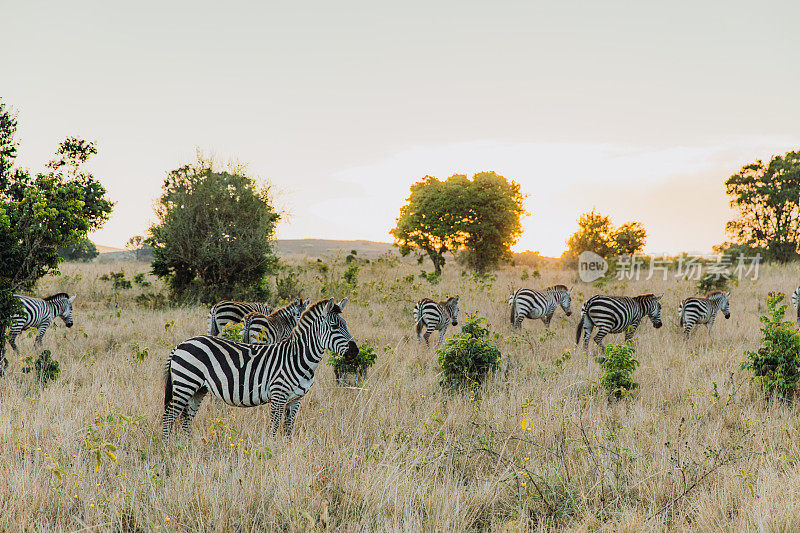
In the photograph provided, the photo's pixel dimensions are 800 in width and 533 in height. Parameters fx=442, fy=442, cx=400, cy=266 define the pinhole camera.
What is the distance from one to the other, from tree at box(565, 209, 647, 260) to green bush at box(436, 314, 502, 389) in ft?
88.8

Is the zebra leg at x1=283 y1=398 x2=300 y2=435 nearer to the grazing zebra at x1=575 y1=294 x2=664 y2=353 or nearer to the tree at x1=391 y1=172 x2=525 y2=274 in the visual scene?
the grazing zebra at x1=575 y1=294 x2=664 y2=353

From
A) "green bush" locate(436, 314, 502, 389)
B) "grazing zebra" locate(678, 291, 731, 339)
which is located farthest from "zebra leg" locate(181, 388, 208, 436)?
"grazing zebra" locate(678, 291, 731, 339)

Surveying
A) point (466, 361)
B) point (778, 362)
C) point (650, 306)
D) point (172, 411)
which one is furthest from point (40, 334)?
point (650, 306)

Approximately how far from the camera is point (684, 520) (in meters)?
4.06

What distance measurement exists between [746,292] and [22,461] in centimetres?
2801

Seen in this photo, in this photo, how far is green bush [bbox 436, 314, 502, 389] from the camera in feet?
28.7

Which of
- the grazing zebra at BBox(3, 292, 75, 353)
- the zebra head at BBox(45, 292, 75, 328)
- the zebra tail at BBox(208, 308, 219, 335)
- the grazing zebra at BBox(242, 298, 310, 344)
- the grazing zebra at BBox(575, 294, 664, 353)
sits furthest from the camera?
the zebra head at BBox(45, 292, 75, 328)

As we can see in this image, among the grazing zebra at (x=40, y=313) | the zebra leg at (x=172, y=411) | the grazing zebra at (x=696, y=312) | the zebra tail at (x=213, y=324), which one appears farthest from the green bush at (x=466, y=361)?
the grazing zebra at (x=40, y=313)

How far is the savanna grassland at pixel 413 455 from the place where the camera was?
4.01 m

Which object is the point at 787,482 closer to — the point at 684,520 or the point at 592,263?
the point at 684,520

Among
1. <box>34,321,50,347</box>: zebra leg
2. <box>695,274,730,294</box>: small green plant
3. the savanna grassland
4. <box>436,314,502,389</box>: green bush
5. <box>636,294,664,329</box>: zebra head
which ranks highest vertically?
<box>695,274,730,294</box>: small green plant

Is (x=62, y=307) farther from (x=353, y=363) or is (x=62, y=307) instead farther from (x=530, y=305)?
(x=530, y=305)

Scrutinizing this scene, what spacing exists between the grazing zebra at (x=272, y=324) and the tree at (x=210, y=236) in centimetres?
978

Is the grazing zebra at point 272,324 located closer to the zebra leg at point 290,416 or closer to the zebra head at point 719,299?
the zebra leg at point 290,416
